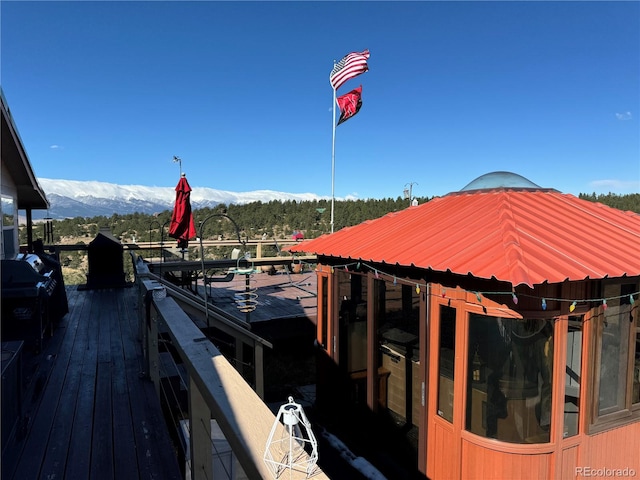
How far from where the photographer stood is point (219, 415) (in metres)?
1.08

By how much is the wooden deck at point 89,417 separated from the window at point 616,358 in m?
3.62

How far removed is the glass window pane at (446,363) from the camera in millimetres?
3898

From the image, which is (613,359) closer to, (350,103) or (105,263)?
(350,103)

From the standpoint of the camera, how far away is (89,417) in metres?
2.97

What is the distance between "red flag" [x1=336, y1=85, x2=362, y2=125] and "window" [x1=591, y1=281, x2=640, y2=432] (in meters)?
8.51

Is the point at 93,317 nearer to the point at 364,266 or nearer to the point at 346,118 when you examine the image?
the point at 364,266

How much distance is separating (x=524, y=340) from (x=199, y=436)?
116 inches

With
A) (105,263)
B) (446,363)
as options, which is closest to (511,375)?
(446,363)

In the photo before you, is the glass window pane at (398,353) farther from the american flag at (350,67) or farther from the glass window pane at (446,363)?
the american flag at (350,67)

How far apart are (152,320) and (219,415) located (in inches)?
93.3

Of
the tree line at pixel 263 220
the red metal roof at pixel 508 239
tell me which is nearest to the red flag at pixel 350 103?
the red metal roof at pixel 508 239

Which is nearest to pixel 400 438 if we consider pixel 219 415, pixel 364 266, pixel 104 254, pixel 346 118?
pixel 364 266

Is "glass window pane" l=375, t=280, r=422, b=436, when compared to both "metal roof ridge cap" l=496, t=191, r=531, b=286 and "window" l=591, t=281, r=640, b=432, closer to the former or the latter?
"metal roof ridge cap" l=496, t=191, r=531, b=286

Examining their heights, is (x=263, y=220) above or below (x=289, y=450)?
above
